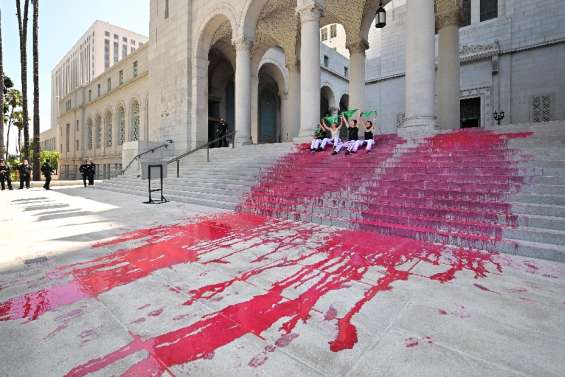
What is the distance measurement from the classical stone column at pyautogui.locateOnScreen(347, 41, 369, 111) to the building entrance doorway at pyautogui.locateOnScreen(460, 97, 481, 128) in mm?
7506

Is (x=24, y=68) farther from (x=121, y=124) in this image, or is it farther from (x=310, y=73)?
(x=310, y=73)

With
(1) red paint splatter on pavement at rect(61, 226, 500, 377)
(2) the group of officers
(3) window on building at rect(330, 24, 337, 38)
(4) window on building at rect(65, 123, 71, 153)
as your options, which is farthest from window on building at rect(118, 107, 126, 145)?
(1) red paint splatter on pavement at rect(61, 226, 500, 377)

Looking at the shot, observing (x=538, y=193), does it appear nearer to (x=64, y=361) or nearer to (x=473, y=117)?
(x=64, y=361)

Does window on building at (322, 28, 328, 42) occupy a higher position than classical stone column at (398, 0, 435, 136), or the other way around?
window on building at (322, 28, 328, 42)

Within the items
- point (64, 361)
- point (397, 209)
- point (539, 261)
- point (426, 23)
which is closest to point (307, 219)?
point (397, 209)

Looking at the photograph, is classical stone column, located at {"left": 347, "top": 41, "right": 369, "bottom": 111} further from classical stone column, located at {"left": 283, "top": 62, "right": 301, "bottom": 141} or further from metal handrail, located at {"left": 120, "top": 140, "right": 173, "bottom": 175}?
metal handrail, located at {"left": 120, "top": 140, "right": 173, "bottom": 175}

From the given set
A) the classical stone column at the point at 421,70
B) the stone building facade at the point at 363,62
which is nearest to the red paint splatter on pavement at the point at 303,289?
the classical stone column at the point at 421,70

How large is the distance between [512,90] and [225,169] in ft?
55.6

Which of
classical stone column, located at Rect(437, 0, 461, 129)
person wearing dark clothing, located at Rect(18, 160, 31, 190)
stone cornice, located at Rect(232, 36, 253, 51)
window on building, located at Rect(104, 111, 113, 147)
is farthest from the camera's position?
window on building, located at Rect(104, 111, 113, 147)

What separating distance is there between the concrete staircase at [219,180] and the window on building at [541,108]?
562 inches

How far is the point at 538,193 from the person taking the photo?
4781mm

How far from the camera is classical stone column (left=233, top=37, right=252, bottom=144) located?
49.2 ft

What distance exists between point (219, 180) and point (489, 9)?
62.7 feet

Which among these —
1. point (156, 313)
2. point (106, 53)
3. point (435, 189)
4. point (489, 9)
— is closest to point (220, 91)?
point (489, 9)
